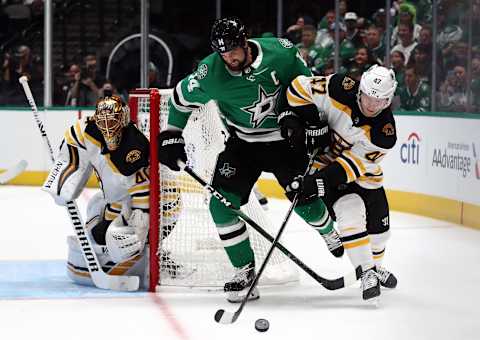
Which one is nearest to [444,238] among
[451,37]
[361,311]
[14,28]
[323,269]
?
[323,269]

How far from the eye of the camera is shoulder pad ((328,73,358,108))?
153 inches

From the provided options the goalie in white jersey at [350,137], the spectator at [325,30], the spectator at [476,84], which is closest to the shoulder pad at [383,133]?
the goalie in white jersey at [350,137]

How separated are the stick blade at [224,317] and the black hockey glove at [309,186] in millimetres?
537

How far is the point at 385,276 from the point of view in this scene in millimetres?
4277

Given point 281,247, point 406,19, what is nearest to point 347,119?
point 281,247

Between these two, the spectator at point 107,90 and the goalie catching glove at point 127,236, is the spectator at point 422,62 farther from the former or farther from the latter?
the goalie catching glove at point 127,236

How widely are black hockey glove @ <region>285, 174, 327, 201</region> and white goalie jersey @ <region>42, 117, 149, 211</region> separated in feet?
2.45

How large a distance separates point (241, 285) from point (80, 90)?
5834 mm

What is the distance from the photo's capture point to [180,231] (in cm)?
437

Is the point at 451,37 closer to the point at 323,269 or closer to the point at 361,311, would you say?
the point at 323,269

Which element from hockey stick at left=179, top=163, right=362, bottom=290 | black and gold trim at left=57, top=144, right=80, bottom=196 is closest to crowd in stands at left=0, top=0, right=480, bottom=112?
hockey stick at left=179, top=163, right=362, bottom=290

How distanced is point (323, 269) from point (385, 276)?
0.67 metres

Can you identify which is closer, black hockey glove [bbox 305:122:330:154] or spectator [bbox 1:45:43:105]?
black hockey glove [bbox 305:122:330:154]

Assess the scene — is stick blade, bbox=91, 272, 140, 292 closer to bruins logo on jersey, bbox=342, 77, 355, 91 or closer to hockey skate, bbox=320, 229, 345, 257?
hockey skate, bbox=320, 229, 345, 257
